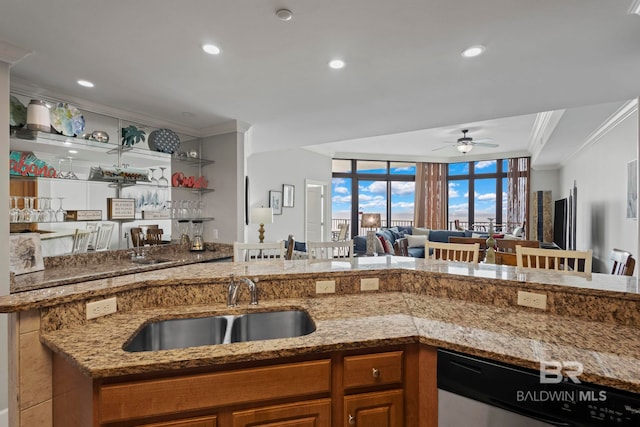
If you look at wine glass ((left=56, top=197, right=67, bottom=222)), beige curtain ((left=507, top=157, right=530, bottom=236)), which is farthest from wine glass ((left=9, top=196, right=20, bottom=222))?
beige curtain ((left=507, top=157, right=530, bottom=236))

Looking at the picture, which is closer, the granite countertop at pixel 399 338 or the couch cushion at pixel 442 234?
the granite countertop at pixel 399 338

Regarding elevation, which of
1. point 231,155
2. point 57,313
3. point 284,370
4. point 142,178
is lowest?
point 284,370

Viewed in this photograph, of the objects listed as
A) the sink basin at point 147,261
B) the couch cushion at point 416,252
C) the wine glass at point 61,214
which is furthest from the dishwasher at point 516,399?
the couch cushion at point 416,252

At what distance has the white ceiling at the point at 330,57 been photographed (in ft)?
5.78

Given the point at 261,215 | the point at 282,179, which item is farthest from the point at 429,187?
the point at 261,215

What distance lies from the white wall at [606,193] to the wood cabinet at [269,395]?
12.4 feet

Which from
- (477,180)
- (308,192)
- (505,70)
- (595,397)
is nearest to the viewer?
(595,397)

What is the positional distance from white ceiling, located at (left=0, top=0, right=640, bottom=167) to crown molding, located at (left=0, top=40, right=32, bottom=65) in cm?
4

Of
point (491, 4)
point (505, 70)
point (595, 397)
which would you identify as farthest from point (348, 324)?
point (505, 70)

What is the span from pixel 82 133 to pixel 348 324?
10.4ft

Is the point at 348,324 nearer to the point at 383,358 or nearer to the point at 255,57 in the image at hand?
the point at 383,358

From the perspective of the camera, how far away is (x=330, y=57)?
2.29 metres

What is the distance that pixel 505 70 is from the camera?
2.48 m

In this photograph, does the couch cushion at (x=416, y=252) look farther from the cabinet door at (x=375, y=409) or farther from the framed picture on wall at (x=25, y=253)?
the framed picture on wall at (x=25, y=253)
